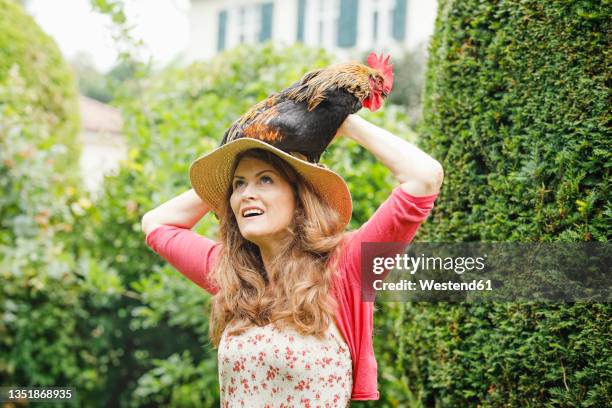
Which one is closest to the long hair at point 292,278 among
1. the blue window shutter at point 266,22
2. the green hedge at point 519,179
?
the green hedge at point 519,179

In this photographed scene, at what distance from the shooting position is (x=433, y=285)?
2.66 m

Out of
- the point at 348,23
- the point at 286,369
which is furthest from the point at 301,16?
the point at 286,369

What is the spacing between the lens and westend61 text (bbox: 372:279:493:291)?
7.67 feet

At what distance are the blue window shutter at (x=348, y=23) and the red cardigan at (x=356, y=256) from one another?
44.6 feet

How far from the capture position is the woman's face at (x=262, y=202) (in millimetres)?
2027

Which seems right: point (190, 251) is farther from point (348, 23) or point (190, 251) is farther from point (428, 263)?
point (348, 23)

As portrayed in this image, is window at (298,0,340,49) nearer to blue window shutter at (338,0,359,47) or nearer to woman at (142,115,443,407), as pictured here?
blue window shutter at (338,0,359,47)

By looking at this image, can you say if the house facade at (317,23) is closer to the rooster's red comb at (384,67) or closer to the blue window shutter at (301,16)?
the blue window shutter at (301,16)

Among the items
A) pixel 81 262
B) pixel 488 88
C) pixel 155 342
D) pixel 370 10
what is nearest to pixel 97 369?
pixel 155 342

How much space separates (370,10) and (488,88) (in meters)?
13.6

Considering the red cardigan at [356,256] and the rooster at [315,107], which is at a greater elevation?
the rooster at [315,107]

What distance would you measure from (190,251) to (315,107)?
2.46 ft

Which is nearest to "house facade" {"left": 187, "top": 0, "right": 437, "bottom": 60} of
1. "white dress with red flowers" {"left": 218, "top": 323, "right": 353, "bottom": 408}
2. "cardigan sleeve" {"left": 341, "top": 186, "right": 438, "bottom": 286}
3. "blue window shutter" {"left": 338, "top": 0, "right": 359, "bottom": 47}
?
"blue window shutter" {"left": 338, "top": 0, "right": 359, "bottom": 47}

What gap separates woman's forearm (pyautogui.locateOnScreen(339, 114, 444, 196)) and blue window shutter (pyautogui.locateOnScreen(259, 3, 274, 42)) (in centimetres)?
1526
